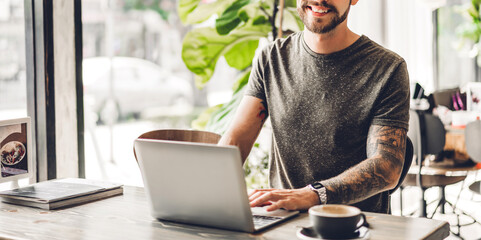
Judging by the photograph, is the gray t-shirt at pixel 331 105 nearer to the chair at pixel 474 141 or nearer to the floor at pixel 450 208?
the chair at pixel 474 141

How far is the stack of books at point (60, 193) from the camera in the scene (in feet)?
5.61

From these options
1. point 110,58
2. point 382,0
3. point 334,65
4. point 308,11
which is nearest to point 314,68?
point 334,65

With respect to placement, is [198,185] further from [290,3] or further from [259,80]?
[290,3]

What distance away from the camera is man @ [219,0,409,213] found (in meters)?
1.83

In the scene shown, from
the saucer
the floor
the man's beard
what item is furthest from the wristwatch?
the floor

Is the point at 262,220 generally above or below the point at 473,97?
below

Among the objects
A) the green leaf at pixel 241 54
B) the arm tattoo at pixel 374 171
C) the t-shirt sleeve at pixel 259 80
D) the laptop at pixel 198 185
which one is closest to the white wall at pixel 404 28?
the green leaf at pixel 241 54

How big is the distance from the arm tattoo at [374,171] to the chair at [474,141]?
1943 millimetres

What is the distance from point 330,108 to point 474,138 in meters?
1.96

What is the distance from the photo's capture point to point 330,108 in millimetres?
1975

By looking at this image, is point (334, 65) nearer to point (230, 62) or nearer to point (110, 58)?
point (230, 62)

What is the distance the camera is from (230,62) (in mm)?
3229

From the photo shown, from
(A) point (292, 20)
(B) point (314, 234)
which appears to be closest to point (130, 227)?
(B) point (314, 234)

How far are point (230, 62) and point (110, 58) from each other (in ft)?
2.50
